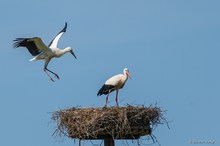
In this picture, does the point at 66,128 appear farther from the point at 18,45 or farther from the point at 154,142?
the point at 18,45

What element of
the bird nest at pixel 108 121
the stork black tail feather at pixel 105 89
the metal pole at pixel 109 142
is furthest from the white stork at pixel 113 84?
the metal pole at pixel 109 142

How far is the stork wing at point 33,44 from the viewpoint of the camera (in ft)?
48.7

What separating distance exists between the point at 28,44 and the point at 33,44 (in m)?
0.25

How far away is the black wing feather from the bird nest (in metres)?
3.07

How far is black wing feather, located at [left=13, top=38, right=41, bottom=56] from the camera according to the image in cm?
1478

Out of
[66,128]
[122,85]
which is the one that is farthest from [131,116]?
[122,85]

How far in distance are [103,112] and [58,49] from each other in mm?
5239

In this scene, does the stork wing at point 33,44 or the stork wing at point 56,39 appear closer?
the stork wing at point 33,44

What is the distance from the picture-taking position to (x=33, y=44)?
15617mm

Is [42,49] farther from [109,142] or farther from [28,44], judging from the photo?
[109,142]

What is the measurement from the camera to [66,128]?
38.5ft

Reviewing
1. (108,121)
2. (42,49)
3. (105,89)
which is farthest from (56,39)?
(108,121)

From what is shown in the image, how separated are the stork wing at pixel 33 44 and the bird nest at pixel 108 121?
3.11 metres

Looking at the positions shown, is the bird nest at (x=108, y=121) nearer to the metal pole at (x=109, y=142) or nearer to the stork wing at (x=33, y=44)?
the metal pole at (x=109, y=142)
